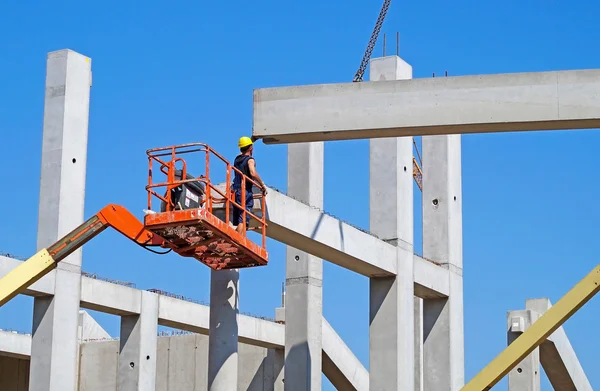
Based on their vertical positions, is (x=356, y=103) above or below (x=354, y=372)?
above

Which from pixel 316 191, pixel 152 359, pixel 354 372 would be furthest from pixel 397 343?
pixel 354 372

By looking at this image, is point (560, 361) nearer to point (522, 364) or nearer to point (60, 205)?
point (522, 364)

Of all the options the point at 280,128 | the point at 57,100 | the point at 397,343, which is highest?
the point at 57,100

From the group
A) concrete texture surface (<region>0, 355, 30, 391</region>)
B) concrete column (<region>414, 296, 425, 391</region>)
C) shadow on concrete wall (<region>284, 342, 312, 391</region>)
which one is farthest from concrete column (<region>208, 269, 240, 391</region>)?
concrete texture surface (<region>0, 355, 30, 391</region>)

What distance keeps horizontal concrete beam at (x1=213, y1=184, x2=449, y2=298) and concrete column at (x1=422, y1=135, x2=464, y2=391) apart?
47.7 inches

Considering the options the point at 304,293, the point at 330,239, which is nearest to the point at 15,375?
the point at 304,293

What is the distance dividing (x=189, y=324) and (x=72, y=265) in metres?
8.08

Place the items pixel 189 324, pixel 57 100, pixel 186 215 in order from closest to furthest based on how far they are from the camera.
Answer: pixel 186 215
pixel 57 100
pixel 189 324

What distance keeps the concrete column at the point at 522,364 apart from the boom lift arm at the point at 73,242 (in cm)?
1643

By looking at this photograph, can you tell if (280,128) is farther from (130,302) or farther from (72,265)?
(130,302)

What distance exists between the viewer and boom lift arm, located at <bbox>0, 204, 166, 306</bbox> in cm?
1470

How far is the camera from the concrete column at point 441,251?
26.6 metres

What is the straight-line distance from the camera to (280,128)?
56.7 ft

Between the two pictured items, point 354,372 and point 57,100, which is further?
point 354,372
